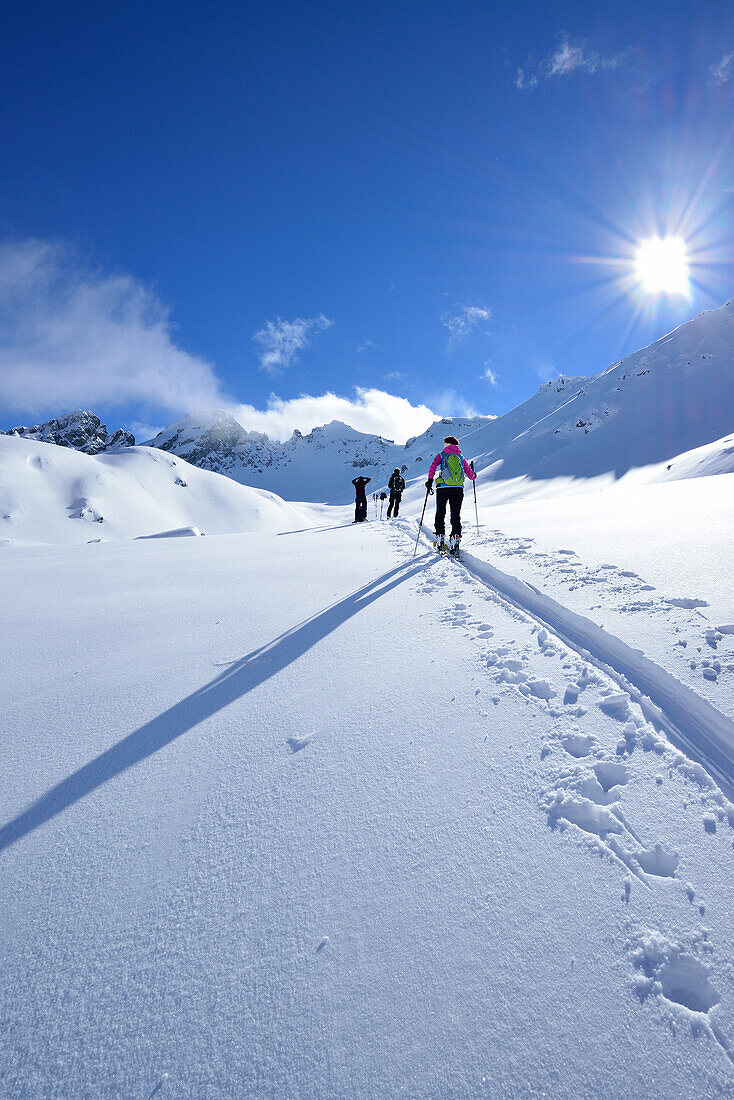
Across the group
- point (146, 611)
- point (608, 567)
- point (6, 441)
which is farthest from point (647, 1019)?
point (6, 441)

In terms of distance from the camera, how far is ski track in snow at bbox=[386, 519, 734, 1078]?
4.45 feet

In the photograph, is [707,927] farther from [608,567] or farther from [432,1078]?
[608,567]

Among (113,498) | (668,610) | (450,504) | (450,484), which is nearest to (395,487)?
(450,484)

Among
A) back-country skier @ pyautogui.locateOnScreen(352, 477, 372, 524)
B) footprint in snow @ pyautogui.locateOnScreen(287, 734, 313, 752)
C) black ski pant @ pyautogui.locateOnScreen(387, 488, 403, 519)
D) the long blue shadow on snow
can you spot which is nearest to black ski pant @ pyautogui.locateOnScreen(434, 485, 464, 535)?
the long blue shadow on snow

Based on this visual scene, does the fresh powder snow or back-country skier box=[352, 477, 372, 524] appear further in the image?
back-country skier box=[352, 477, 372, 524]

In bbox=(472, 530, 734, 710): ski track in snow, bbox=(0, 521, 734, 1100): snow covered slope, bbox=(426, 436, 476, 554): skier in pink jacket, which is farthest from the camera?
bbox=(426, 436, 476, 554): skier in pink jacket

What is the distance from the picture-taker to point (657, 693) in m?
2.78

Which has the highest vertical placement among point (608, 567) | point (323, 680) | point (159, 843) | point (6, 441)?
point (6, 441)

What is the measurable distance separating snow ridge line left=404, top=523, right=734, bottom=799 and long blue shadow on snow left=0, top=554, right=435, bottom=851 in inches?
83.9

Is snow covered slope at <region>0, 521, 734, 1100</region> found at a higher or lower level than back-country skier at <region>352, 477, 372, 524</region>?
lower

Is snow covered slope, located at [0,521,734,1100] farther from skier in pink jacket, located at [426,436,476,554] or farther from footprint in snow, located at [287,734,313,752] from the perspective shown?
skier in pink jacket, located at [426,436,476,554]

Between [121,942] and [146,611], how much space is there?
3.89 meters

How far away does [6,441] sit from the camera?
39438mm

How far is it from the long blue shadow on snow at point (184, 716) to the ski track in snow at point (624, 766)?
1.48 metres
